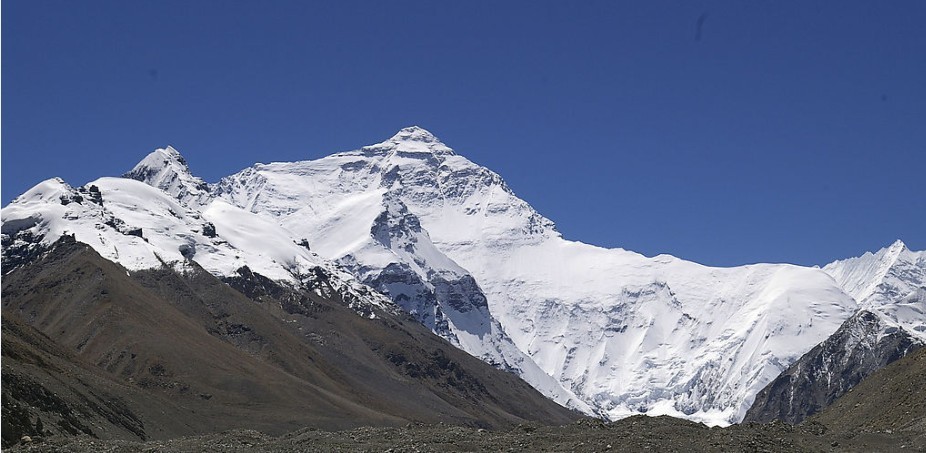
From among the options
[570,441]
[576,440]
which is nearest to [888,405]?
[576,440]

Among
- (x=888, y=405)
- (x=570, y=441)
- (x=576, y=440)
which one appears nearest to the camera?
(x=576, y=440)

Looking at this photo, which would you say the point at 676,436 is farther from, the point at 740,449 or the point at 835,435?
the point at 835,435

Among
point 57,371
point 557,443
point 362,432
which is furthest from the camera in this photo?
point 57,371

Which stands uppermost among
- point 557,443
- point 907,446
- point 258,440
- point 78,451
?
point 907,446

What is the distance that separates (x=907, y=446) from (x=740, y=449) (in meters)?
12.1

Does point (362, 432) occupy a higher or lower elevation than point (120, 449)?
higher

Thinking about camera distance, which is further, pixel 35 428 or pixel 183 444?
Answer: pixel 35 428

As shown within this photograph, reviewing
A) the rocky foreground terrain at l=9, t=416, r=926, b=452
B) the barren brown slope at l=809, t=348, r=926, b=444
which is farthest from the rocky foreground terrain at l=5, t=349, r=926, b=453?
the barren brown slope at l=809, t=348, r=926, b=444

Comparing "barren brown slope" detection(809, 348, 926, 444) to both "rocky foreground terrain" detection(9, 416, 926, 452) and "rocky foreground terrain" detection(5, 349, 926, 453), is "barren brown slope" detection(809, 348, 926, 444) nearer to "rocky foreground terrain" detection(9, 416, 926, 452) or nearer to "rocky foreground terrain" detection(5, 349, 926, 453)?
"rocky foreground terrain" detection(5, 349, 926, 453)

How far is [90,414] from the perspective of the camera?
119 metres

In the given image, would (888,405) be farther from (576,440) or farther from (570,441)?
(570,441)

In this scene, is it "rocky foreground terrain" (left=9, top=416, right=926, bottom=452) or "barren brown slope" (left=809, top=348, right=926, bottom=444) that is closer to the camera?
"rocky foreground terrain" (left=9, top=416, right=926, bottom=452)

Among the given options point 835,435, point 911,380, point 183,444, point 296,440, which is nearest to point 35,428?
point 183,444

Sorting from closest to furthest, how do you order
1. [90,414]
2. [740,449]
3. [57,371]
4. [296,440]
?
[740,449] < [296,440] < [90,414] < [57,371]
